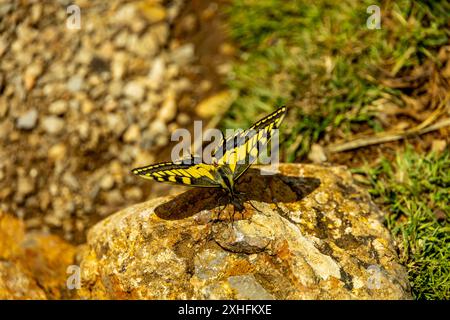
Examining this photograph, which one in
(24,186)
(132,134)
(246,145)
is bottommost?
(24,186)

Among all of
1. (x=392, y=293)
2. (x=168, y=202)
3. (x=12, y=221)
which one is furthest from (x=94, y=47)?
(x=392, y=293)

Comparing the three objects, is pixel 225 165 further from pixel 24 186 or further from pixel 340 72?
pixel 24 186

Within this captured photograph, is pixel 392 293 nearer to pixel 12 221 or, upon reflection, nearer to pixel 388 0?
pixel 388 0
